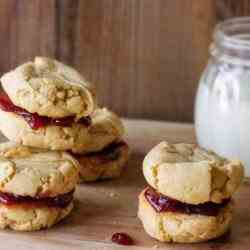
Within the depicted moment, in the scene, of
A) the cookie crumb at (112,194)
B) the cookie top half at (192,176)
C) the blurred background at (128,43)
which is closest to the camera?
the cookie top half at (192,176)

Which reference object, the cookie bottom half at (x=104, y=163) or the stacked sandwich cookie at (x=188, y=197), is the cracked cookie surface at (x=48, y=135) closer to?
the cookie bottom half at (x=104, y=163)

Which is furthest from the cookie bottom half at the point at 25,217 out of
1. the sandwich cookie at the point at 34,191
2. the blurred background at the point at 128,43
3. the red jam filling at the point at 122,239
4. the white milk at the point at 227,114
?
the blurred background at the point at 128,43

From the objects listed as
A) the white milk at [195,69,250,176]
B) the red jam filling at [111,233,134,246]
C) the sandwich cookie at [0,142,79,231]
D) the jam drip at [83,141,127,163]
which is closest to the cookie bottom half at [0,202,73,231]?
the sandwich cookie at [0,142,79,231]

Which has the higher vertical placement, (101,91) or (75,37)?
(75,37)

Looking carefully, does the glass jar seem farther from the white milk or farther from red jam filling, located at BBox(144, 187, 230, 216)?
red jam filling, located at BBox(144, 187, 230, 216)

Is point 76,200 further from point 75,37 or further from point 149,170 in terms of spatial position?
point 75,37

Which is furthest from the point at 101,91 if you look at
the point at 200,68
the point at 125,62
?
the point at 200,68

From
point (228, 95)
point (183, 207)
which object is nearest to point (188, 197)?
point (183, 207)
